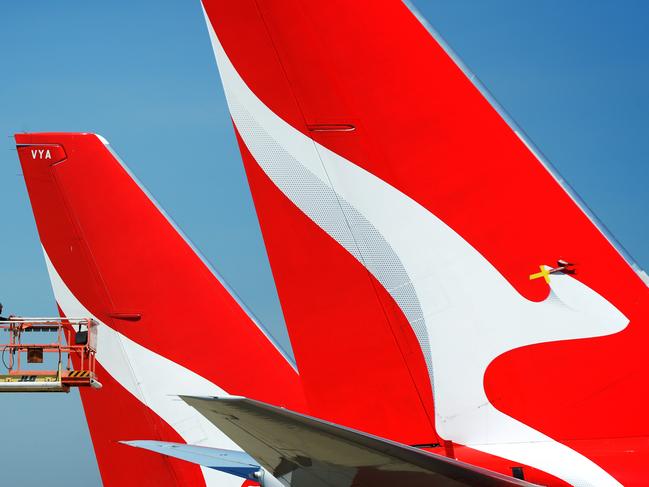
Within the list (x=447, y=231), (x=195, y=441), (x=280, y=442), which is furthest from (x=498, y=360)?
(x=195, y=441)

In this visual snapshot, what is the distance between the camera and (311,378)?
9.08 m

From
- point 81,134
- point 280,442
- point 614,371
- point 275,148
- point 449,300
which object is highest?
point 81,134

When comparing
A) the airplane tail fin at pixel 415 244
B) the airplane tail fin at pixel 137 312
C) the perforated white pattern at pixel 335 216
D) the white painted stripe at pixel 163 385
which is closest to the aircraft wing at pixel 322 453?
the airplane tail fin at pixel 415 244

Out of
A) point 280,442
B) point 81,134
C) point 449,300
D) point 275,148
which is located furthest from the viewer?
point 81,134

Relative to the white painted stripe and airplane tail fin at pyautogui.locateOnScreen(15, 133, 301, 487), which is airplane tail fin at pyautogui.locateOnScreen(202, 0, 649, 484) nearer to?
airplane tail fin at pyautogui.locateOnScreen(15, 133, 301, 487)

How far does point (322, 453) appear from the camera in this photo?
21.6 feet

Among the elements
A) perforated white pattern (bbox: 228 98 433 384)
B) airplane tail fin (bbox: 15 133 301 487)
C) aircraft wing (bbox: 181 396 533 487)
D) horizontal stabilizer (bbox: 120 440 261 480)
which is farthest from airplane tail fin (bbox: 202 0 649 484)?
airplane tail fin (bbox: 15 133 301 487)

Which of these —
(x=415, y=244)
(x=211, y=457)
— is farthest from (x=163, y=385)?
(x=415, y=244)

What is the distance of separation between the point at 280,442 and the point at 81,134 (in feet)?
40.2

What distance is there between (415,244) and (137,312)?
888cm

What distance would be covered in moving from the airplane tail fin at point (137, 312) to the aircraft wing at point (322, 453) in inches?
367

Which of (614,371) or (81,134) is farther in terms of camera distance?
(81,134)

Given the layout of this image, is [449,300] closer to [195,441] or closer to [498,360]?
[498,360]

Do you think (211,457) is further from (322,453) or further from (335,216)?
(322,453)
